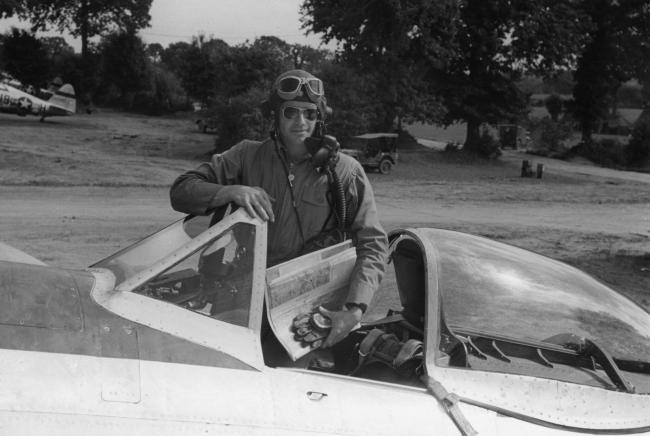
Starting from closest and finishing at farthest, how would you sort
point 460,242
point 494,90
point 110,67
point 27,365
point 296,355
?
point 27,365
point 296,355
point 460,242
point 494,90
point 110,67

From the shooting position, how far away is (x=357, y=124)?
25172 millimetres

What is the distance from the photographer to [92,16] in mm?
53344

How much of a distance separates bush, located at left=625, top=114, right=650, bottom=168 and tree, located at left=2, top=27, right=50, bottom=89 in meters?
36.2

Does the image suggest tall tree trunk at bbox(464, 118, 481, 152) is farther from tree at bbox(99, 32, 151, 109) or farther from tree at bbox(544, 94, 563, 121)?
tree at bbox(99, 32, 151, 109)

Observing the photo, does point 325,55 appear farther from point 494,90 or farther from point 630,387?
point 630,387

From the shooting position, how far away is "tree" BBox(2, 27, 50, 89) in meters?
47.3

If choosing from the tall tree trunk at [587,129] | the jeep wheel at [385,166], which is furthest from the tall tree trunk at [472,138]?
the tall tree trunk at [587,129]

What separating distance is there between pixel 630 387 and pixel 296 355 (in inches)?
Answer: 56.6

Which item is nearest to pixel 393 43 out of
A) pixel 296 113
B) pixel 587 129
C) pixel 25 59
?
pixel 587 129

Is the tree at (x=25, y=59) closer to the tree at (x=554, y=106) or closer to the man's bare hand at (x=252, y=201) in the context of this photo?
the tree at (x=554, y=106)

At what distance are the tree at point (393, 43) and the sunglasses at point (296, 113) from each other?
2268 cm

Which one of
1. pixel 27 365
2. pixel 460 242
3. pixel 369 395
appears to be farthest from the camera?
pixel 460 242

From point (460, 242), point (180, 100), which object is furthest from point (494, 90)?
point (180, 100)

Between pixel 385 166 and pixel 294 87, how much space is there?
20.9m
